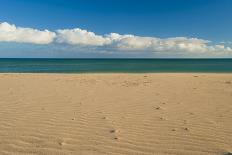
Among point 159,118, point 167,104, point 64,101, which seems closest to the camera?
point 159,118

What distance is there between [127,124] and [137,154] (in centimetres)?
175

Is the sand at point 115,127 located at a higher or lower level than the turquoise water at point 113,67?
higher

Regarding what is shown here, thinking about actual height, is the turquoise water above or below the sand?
below

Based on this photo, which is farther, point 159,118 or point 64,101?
point 64,101

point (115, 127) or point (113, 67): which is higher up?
point (115, 127)

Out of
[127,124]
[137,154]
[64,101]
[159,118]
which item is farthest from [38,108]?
[137,154]

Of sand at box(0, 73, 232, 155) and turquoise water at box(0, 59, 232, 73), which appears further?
turquoise water at box(0, 59, 232, 73)

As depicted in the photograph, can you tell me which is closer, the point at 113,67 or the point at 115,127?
the point at 115,127

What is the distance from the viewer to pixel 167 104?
28.3ft

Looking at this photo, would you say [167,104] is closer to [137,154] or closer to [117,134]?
[117,134]

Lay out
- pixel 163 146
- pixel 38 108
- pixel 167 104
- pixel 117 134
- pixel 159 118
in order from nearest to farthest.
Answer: pixel 163 146
pixel 117 134
pixel 159 118
pixel 38 108
pixel 167 104

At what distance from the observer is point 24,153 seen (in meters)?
4.36

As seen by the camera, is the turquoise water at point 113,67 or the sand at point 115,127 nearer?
the sand at point 115,127

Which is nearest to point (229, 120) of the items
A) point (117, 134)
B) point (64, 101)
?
point (117, 134)
